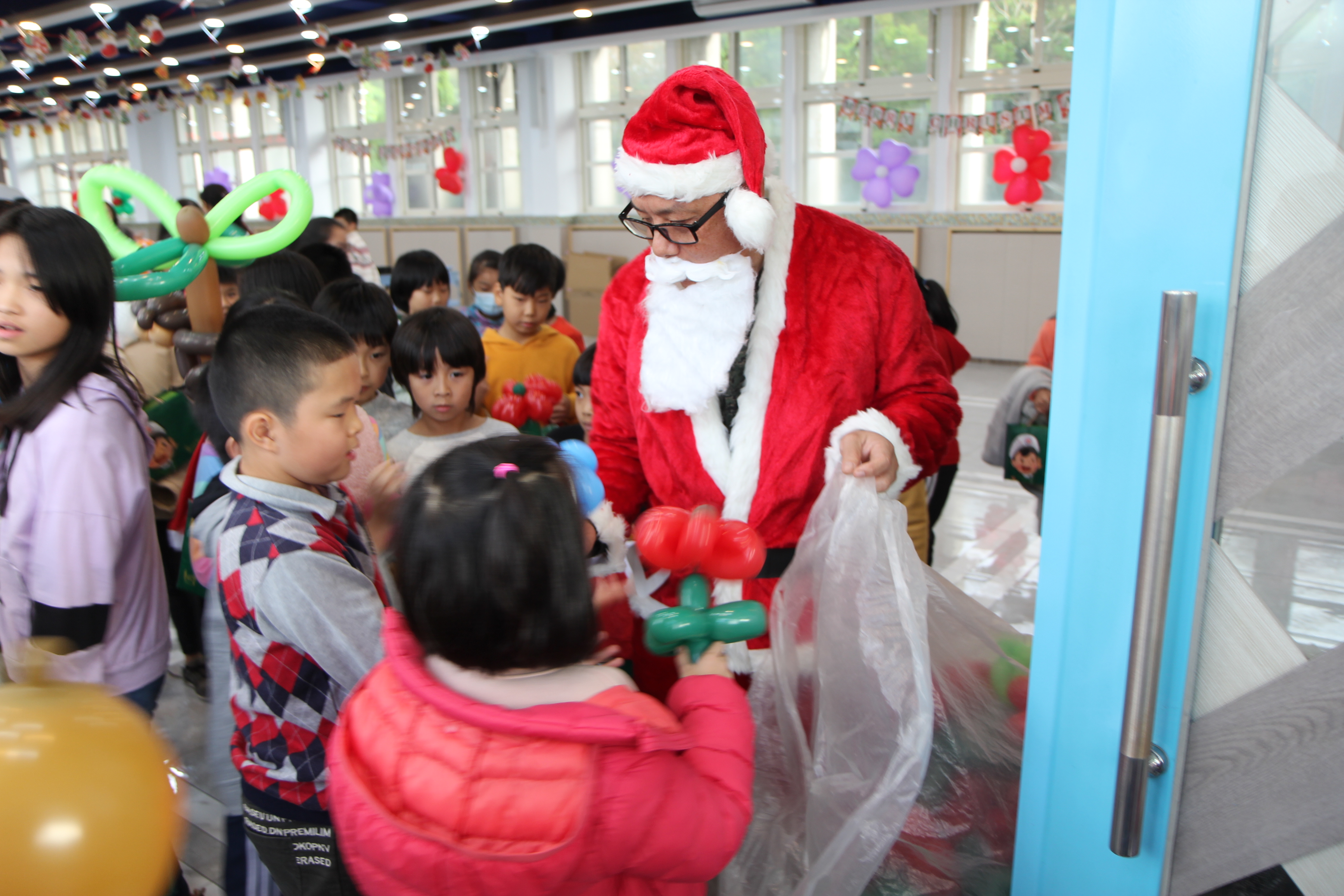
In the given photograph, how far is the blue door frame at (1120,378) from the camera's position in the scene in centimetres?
72

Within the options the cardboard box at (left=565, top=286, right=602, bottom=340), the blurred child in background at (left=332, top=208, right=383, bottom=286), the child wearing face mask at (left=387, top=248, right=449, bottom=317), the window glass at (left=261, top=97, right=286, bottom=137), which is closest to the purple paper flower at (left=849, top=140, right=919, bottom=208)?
the cardboard box at (left=565, top=286, right=602, bottom=340)

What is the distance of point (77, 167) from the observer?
634 inches

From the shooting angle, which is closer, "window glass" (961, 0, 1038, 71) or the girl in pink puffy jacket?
the girl in pink puffy jacket

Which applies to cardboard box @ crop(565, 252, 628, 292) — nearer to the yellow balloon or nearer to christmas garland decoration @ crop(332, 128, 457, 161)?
christmas garland decoration @ crop(332, 128, 457, 161)

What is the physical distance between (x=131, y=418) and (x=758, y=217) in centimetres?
96

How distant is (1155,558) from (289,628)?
92cm

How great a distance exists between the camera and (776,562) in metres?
1.30

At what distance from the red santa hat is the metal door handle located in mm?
586

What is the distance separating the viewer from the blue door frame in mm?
725

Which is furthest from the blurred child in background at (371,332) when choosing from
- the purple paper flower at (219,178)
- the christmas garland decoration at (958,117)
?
the purple paper flower at (219,178)

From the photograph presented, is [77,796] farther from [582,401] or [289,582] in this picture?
[582,401]

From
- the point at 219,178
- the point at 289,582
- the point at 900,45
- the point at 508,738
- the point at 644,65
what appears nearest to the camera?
the point at 508,738

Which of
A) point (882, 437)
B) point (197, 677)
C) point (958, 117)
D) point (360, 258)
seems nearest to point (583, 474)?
point (882, 437)

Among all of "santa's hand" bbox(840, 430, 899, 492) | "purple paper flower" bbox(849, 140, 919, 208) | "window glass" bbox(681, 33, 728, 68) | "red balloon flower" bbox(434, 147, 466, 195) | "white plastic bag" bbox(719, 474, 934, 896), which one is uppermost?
"window glass" bbox(681, 33, 728, 68)
